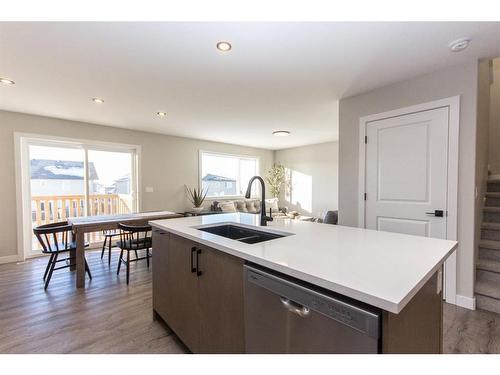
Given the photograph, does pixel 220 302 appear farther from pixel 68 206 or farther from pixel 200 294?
pixel 68 206

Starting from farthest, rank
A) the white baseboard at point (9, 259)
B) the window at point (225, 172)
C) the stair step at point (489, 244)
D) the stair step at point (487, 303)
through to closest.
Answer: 1. the window at point (225, 172)
2. the white baseboard at point (9, 259)
3. the stair step at point (489, 244)
4. the stair step at point (487, 303)

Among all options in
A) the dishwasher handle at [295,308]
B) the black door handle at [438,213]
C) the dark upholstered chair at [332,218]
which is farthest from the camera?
the dark upholstered chair at [332,218]

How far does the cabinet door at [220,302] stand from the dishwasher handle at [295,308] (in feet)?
0.93

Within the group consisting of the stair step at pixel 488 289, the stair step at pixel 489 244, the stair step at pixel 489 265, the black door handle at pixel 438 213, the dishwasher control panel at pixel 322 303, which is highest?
the black door handle at pixel 438 213

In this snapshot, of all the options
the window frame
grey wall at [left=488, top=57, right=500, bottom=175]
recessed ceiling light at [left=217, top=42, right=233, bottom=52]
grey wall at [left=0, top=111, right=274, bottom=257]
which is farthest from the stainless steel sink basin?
grey wall at [left=488, top=57, right=500, bottom=175]

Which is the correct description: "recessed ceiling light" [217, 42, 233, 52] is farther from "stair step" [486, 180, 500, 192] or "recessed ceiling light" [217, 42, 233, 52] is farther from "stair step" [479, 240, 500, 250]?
"stair step" [486, 180, 500, 192]

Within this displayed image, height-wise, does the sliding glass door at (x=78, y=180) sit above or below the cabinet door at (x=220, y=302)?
above

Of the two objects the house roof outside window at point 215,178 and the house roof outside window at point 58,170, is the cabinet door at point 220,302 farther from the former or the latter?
the house roof outside window at point 215,178

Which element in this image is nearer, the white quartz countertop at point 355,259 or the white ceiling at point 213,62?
the white quartz countertop at point 355,259

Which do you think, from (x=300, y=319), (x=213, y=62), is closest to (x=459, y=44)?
(x=213, y=62)

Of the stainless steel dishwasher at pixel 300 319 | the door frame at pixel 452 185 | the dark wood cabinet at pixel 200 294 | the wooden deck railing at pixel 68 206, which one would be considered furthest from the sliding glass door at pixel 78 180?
the door frame at pixel 452 185

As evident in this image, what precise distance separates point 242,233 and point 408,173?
1.99 meters

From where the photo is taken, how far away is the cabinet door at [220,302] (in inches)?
47.7
